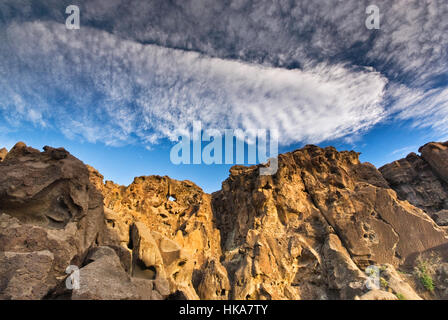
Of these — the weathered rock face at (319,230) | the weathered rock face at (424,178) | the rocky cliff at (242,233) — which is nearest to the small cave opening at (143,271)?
the rocky cliff at (242,233)

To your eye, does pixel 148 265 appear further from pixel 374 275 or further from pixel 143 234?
pixel 374 275

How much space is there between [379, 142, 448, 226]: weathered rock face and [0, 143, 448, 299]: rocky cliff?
0.46 feet

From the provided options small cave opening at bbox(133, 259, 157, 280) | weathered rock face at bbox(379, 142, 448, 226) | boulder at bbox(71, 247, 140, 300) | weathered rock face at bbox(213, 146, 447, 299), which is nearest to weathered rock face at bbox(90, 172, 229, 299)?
small cave opening at bbox(133, 259, 157, 280)

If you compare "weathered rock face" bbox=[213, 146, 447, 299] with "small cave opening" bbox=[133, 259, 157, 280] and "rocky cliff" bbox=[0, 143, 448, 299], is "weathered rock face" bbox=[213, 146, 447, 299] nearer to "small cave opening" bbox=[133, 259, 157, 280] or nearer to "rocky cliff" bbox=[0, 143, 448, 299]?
"rocky cliff" bbox=[0, 143, 448, 299]

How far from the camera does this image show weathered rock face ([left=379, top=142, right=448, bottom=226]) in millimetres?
24708

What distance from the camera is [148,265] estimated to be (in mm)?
14617

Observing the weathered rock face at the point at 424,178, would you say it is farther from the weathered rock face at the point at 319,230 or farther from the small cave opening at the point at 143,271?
the small cave opening at the point at 143,271

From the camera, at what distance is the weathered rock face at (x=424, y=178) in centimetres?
2471

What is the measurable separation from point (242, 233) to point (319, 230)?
9.46 meters

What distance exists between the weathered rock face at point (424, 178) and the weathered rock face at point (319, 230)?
5818 mm

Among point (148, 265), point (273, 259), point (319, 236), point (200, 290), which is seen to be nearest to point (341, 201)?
point (319, 236)

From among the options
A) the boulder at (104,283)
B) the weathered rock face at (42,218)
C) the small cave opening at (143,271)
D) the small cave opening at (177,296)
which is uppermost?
the weathered rock face at (42,218)

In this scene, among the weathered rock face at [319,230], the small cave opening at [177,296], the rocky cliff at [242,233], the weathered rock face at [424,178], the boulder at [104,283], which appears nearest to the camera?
the boulder at [104,283]

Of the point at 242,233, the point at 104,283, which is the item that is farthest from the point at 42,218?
the point at 242,233
